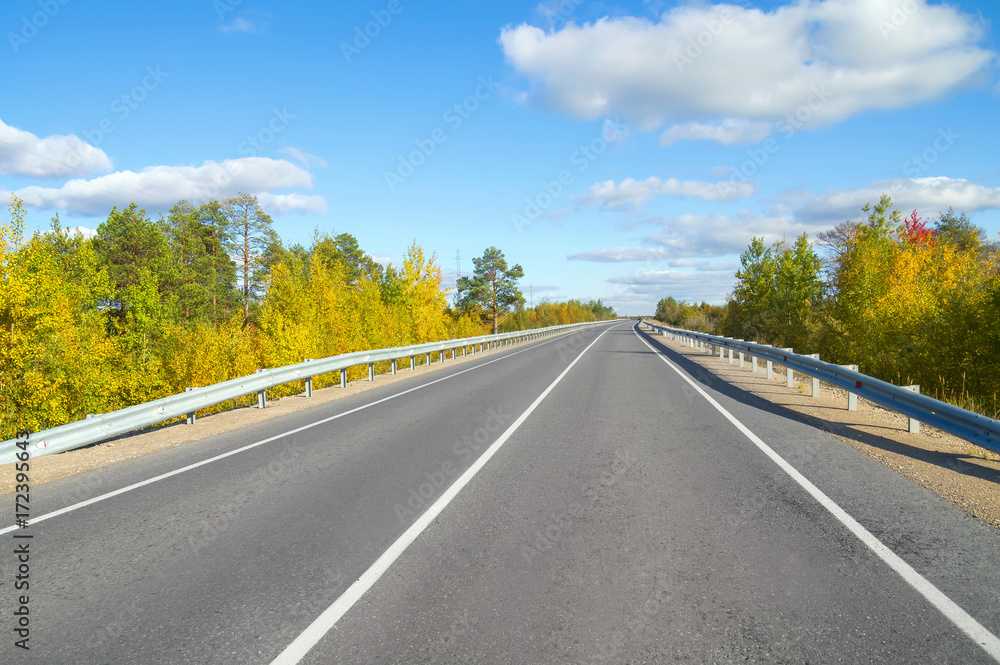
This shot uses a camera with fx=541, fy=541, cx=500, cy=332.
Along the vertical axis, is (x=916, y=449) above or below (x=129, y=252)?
below

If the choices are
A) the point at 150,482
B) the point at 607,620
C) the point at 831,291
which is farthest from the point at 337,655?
the point at 831,291

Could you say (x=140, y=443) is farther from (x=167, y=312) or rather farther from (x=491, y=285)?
(x=491, y=285)

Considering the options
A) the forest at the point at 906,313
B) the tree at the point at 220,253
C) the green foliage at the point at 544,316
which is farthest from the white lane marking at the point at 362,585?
the green foliage at the point at 544,316

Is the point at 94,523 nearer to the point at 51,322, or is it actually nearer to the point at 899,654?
the point at 899,654

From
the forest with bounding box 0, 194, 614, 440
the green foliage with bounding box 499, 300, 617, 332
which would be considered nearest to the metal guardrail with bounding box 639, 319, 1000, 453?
the forest with bounding box 0, 194, 614, 440

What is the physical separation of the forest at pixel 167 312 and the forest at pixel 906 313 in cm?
2053

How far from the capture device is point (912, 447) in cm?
729

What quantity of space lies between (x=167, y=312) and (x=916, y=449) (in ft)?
131

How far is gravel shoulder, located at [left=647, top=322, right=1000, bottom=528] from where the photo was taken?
5.30 m

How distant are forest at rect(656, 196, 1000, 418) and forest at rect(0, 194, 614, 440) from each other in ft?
67.4

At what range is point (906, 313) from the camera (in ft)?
54.5

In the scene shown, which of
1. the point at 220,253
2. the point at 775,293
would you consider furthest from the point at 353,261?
the point at 775,293

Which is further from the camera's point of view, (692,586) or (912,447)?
(912,447)

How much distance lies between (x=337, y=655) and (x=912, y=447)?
25.7 ft
